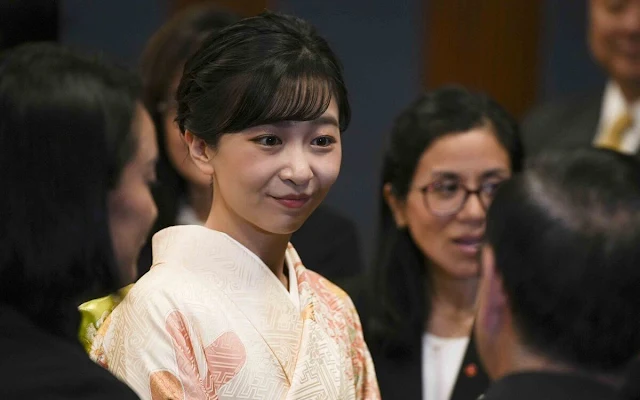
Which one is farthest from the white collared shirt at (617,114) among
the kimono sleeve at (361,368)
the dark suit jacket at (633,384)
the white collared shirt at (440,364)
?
the dark suit jacket at (633,384)

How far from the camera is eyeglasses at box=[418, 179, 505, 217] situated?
268 cm

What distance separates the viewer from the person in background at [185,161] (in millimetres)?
2848

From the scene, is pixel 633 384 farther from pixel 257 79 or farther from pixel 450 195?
pixel 450 195

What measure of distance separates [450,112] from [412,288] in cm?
45

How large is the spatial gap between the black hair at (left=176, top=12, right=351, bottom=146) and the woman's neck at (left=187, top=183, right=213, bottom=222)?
0.88m

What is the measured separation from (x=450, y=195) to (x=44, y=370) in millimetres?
1423

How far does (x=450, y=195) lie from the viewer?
8.87ft

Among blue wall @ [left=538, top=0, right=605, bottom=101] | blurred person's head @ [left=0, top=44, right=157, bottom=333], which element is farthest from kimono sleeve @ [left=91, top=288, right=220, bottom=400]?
blue wall @ [left=538, top=0, right=605, bottom=101]

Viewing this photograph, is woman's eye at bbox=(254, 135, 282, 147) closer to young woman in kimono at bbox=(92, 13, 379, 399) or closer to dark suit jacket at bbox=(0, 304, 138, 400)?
young woman in kimono at bbox=(92, 13, 379, 399)

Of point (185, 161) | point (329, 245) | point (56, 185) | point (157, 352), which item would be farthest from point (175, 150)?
point (56, 185)

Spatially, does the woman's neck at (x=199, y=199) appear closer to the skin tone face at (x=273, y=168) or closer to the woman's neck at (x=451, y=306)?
the woman's neck at (x=451, y=306)

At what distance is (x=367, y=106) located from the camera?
4789 mm

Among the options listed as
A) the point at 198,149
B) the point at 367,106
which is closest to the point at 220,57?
the point at 198,149

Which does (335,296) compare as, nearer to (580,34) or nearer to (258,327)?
(258,327)
